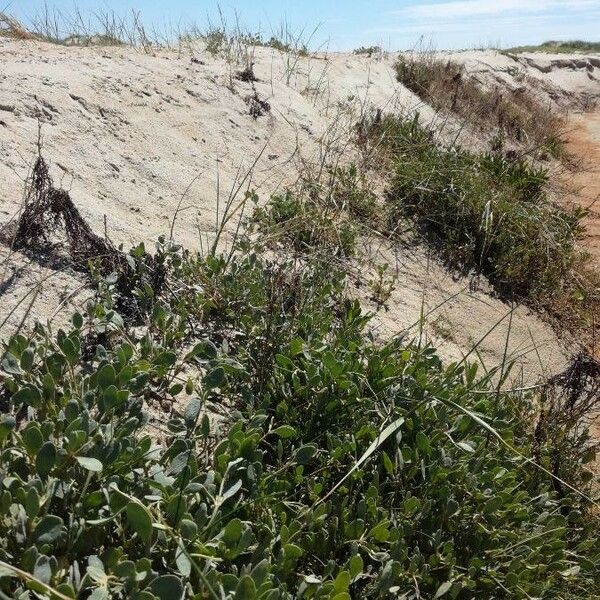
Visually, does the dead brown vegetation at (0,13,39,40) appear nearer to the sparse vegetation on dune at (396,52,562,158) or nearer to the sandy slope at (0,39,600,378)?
the sandy slope at (0,39,600,378)

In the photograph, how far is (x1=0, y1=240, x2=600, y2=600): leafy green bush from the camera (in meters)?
1.78

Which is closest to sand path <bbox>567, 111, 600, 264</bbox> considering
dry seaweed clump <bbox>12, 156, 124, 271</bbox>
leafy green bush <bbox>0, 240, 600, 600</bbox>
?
leafy green bush <bbox>0, 240, 600, 600</bbox>

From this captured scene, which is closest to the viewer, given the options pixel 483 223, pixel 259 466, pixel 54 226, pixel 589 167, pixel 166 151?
pixel 259 466

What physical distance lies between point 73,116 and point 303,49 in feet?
16.0

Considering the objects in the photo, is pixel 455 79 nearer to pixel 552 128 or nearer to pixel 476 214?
pixel 552 128

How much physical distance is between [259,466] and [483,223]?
3.67m

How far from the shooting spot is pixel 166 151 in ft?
15.6

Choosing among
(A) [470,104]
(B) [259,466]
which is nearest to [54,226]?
(B) [259,466]

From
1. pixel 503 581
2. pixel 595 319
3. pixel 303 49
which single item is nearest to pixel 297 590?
pixel 503 581

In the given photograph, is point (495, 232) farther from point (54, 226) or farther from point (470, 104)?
point (470, 104)

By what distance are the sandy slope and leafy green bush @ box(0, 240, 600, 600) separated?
1.73ft

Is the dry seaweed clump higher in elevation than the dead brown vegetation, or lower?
lower

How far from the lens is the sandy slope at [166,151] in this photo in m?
3.69

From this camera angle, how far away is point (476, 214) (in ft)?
18.1
